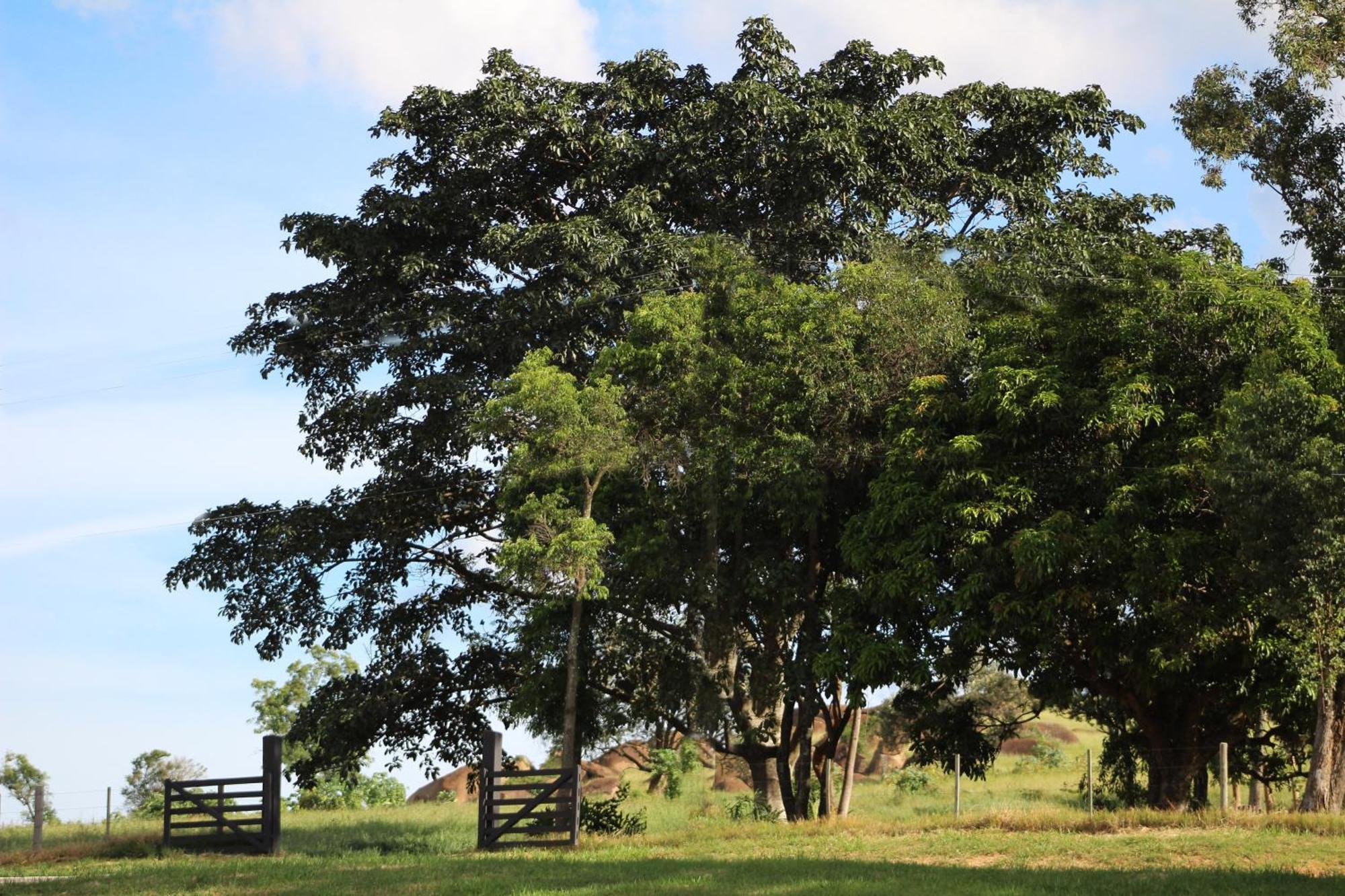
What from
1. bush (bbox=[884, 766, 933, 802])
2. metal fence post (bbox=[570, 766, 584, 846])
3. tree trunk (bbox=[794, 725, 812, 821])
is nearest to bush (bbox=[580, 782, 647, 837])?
tree trunk (bbox=[794, 725, 812, 821])

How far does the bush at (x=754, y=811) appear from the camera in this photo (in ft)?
97.4

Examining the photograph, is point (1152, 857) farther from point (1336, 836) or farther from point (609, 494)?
point (609, 494)

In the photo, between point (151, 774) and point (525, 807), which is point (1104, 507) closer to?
point (525, 807)

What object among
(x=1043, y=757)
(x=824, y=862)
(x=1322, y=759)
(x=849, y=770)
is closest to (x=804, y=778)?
(x=849, y=770)

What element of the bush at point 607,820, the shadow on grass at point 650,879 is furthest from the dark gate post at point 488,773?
the bush at point 607,820

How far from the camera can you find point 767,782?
3081cm

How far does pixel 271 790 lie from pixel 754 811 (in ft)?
34.3

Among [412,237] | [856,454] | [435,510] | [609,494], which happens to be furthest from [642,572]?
[412,237]

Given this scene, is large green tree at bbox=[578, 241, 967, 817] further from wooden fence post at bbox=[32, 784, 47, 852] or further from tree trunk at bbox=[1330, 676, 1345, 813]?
wooden fence post at bbox=[32, 784, 47, 852]

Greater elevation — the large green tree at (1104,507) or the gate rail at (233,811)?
the large green tree at (1104,507)

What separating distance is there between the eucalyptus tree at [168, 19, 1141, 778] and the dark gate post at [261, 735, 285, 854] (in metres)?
5.61

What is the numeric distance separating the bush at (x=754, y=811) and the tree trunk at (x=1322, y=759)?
949 centimetres

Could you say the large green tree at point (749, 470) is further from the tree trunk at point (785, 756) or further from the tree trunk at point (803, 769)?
the tree trunk at point (785, 756)

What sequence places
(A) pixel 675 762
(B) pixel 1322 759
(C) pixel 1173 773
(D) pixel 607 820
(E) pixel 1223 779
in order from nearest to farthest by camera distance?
(E) pixel 1223 779 < (B) pixel 1322 759 < (C) pixel 1173 773 < (D) pixel 607 820 < (A) pixel 675 762
